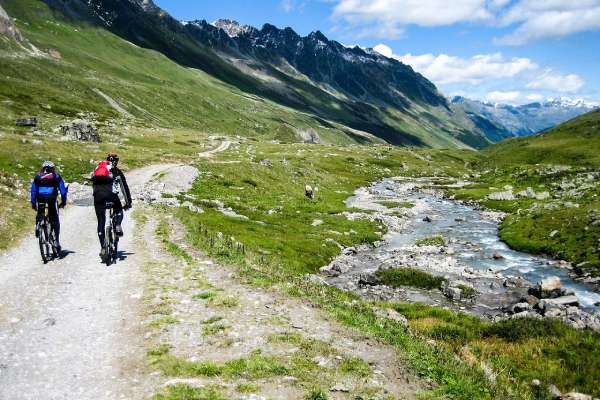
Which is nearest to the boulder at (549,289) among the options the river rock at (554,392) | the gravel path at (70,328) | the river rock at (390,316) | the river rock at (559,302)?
the river rock at (559,302)

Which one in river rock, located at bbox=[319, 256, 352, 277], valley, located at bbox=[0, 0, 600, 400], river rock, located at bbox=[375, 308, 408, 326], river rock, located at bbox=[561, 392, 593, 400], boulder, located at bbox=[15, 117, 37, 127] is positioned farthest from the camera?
boulder, located at bbox=[15, 117, 37, 127]

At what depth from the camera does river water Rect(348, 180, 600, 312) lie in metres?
43.5

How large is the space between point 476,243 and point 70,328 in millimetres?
54543

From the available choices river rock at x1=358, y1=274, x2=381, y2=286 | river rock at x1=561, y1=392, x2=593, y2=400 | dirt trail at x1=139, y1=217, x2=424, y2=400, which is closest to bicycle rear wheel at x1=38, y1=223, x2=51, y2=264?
dirt trail at x1=139, y1=217, x2=424, y2=400

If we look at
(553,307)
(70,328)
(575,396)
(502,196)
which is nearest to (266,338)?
(70,328)

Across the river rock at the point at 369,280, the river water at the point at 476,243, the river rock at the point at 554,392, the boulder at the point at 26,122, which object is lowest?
the river water at the point at 476,243

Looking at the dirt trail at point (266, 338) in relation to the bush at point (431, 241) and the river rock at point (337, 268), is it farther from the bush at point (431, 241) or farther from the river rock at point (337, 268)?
the bush at point (431, 241)

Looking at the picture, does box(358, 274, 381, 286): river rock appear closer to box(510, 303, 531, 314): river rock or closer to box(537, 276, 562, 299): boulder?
box(510, 303, 531, 314): river rock

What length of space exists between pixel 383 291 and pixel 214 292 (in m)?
21.2

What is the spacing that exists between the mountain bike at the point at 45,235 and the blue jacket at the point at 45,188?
47 centimetres

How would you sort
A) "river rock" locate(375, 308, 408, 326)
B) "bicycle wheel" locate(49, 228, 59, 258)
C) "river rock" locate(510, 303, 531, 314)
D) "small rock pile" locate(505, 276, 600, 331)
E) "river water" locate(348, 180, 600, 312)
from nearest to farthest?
"river rock" locate(375, 308, 408, 326) < "bicycle wheel" locate(49, 228, 59, 258) < "small rock pile" locate(505, 276, 600, 331) < "river rock" locate(510, 303, 531, 314) < "river water" locate(348, 180, 600, 312)

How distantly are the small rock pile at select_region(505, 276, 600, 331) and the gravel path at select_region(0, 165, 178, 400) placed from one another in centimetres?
2176

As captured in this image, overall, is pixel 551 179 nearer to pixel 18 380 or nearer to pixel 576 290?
pixel 576 290

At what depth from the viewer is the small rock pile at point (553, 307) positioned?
25711mm
